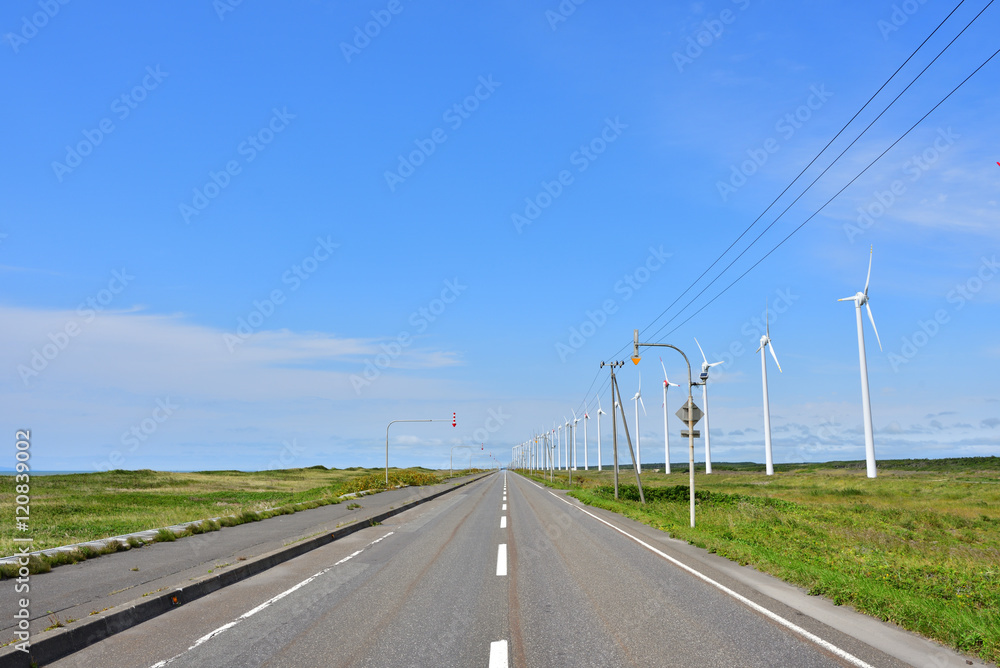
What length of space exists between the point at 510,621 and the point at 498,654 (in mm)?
1495

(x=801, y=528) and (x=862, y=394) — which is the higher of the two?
→ (x=862, y=394)

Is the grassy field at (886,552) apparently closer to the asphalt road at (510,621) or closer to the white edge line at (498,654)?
the asphalt road at (510,621)

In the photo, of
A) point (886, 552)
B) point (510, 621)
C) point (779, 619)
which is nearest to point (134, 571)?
point (510, 621)

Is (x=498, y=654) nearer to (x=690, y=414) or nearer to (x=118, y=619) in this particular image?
(x=118, y=619)

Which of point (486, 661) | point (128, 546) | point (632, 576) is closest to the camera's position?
point (486, 661)

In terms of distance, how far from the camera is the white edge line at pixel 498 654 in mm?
6121

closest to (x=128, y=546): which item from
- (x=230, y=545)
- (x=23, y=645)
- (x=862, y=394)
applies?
(x=230, y=545)

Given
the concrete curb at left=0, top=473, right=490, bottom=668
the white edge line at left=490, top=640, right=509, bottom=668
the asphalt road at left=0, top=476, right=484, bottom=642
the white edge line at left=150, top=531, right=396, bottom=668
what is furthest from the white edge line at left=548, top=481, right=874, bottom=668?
the asphalt road at left=0, top=476, right=484, bottom=642

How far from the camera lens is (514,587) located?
10227 mm

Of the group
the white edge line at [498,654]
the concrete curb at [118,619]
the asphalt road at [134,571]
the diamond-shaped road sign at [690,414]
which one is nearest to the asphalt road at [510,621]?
the white edge line at [498,654]

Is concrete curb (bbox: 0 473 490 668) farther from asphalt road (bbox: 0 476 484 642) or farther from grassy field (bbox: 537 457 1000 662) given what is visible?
grassy field (bbox: 537 457 1000 662)

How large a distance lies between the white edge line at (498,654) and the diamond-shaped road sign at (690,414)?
52.1 feet

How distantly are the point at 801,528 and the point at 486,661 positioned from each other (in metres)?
22.1

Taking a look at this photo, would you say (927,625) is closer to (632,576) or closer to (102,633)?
(632,576)
